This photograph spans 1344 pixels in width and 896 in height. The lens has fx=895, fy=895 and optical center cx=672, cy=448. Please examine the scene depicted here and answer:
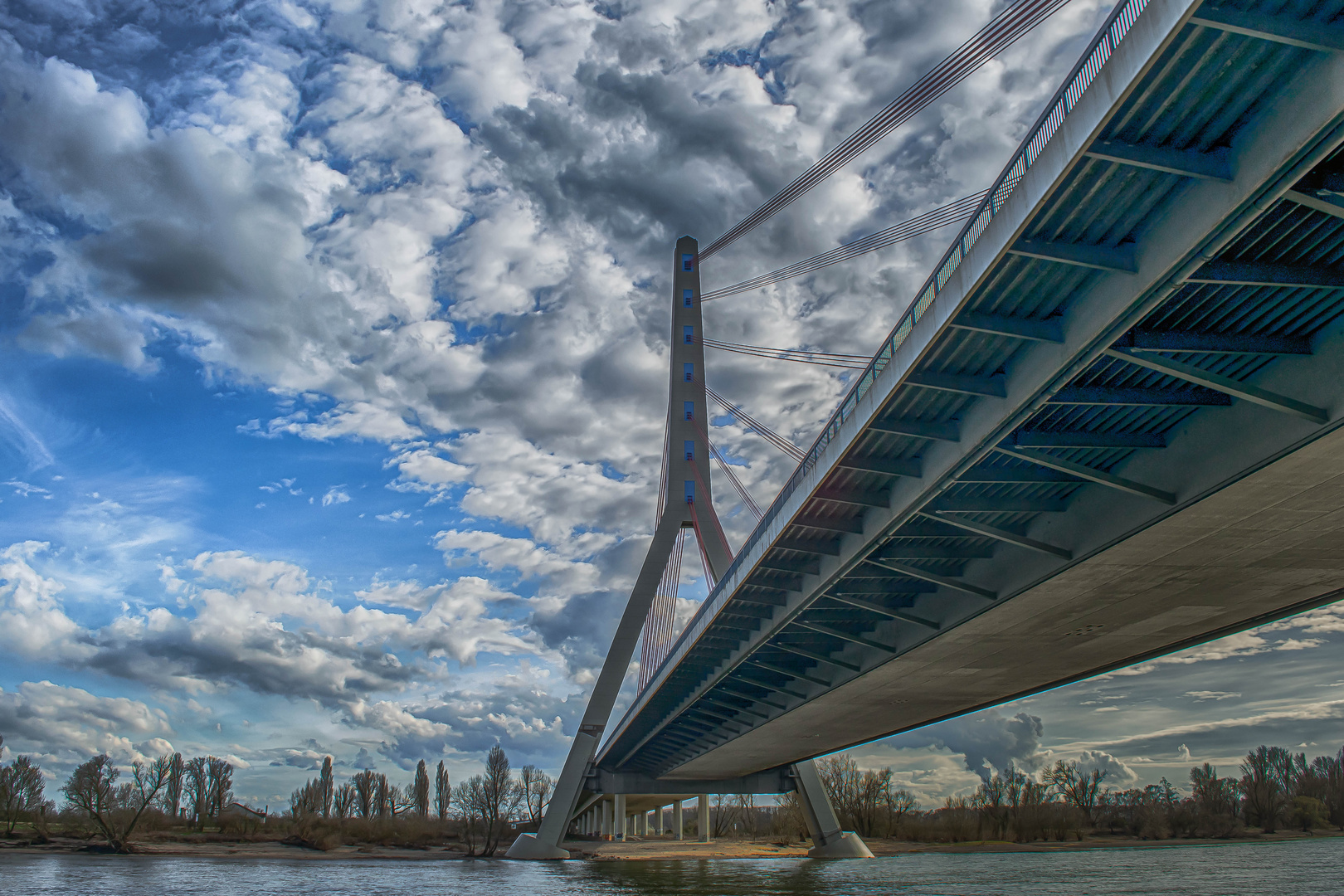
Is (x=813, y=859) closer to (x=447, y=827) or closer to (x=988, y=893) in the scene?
(x=988, y=893)

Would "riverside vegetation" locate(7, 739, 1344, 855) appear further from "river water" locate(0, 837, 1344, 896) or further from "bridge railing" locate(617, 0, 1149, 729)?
"bridge railing" locate(617, 0, 1149, 729)

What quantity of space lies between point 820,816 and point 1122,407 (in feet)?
174

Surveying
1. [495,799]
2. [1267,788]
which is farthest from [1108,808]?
[495,799]

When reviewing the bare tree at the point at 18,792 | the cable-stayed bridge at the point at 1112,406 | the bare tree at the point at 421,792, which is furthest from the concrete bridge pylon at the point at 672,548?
the bare tree at the point at 421,792

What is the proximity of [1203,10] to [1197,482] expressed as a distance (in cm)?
880

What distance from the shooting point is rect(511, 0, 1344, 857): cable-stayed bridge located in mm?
8789

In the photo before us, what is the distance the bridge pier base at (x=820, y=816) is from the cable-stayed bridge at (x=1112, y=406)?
33303 millimetres

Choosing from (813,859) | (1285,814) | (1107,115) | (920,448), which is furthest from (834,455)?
(1285,814)

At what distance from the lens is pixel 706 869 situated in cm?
5288

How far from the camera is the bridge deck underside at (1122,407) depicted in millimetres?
8820

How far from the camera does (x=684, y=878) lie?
1714 inches

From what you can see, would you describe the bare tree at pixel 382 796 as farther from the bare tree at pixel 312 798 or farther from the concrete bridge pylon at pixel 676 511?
the concrete bridge pylon at pixel 676 511

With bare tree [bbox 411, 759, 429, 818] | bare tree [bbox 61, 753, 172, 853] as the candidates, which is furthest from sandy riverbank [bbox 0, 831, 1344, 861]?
bare tree [bbox 411, 759, 429, 818]

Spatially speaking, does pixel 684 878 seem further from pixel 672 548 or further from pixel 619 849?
pixel 619 849
